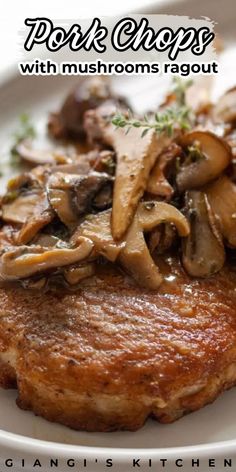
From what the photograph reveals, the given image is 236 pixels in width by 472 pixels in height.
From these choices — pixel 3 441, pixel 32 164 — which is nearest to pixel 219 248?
pixel 3 441

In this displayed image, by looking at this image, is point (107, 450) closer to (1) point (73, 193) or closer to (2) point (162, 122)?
(1) point (73, 193)

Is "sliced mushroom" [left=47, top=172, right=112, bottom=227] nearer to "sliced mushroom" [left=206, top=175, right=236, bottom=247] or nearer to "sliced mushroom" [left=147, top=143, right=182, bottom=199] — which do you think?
"sliced mushroom" [left=147, top=143, right=182, bottom=199]

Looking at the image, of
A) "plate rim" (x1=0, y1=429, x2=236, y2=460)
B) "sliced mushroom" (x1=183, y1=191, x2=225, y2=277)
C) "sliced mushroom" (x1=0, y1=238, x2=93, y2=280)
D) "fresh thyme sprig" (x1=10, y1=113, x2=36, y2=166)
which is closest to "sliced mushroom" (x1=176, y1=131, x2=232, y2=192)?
"sliced mushroom" (x1=183, y1=191, x2=225, y2=277)

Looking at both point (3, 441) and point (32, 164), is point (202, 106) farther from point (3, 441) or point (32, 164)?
point (3, 441)

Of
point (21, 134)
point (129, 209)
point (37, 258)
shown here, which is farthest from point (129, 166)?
point (21, 134)

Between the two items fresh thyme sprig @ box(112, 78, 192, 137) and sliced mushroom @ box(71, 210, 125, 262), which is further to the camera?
fresh thyme sprig @ box(112, 78, 192, 137)

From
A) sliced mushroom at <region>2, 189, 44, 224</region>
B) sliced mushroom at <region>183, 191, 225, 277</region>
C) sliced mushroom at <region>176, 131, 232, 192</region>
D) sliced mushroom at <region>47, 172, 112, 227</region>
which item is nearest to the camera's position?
sliced mushroom at <region>183, 191, 225, 277</region>

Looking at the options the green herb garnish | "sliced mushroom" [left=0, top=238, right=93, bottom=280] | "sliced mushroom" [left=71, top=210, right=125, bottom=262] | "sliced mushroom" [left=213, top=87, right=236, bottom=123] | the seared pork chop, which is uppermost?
"sliced mushroom" [left=213, top=87, right=236, bottom=123]
